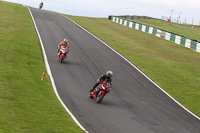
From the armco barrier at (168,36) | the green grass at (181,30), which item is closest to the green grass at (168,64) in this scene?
the armco barrier at (168,36)

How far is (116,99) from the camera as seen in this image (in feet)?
58.9

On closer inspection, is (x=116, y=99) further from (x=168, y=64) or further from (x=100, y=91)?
(x=168, y=64)

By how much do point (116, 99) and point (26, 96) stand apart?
5453 millimetres

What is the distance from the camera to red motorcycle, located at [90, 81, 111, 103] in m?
16.3

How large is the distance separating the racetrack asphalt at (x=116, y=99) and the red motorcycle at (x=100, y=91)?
32cm

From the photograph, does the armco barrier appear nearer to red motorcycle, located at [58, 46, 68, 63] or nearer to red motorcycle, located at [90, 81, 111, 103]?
red motorcycle, located at [58, 46, 68, 63]

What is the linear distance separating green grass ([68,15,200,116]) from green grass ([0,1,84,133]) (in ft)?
28.6

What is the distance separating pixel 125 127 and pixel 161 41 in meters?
33.5

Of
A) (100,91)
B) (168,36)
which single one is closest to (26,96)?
(100,91)

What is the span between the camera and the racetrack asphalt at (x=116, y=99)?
547 inches

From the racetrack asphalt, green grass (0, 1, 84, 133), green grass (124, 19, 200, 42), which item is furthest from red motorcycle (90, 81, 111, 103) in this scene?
green grass (124, 19, 200, 42)

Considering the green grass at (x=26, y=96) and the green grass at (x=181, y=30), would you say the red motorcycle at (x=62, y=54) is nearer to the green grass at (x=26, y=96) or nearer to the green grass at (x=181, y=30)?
the green grass at (x=26, y=96)

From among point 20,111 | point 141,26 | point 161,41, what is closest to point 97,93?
point 20,111

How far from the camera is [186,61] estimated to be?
33.1 m
